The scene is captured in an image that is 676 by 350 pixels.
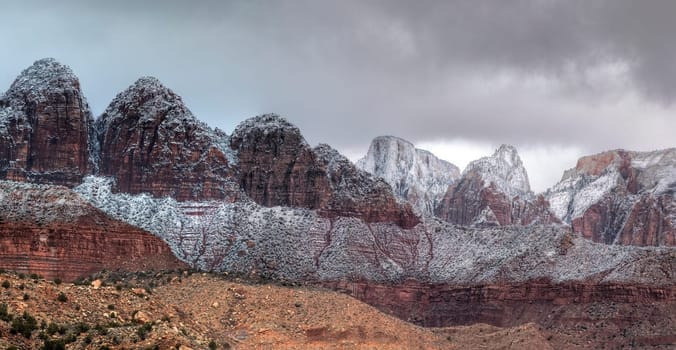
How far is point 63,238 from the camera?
113188 mm

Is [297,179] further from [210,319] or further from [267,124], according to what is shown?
[210,319]

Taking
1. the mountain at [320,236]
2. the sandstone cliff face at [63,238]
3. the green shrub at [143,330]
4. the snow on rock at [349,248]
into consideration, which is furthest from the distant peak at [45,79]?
the green shrub at [143,330]

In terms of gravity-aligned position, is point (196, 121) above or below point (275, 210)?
above

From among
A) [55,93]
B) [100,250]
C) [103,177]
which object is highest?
[55,93]

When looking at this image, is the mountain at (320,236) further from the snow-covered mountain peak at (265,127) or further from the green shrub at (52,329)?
the green shrub at (52,329)

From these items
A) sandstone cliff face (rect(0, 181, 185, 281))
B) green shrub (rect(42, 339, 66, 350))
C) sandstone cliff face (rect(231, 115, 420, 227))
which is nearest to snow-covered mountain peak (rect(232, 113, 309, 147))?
sandstone cliff face (rect(231, 115, 420, 227))

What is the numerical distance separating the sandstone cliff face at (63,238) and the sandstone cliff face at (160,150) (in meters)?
28.7

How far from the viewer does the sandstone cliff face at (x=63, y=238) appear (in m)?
109

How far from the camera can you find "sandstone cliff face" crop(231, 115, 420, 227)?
157875 mm

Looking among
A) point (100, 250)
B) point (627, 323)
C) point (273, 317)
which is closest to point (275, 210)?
point (100, 250)

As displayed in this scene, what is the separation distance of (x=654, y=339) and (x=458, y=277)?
3789 cm

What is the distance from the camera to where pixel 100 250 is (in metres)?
115

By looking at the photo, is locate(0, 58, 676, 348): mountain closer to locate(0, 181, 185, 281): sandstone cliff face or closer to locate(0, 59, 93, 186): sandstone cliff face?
locate(0, 181, 185, 281): sandstone cliff face

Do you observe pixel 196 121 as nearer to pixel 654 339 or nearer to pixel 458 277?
pixel 458 277
